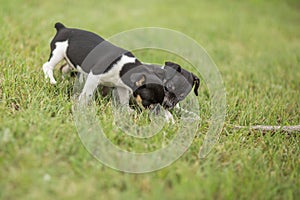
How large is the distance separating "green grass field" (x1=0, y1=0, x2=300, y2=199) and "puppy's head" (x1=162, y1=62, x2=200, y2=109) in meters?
0.43

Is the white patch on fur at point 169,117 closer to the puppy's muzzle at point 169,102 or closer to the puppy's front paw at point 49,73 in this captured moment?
the puppy's muzzle at point 169,102

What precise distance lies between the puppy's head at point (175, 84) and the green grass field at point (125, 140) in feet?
1.41

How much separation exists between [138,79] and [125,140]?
115 cm

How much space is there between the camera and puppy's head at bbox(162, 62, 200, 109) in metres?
4.87

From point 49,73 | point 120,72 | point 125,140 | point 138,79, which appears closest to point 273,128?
point 138,79

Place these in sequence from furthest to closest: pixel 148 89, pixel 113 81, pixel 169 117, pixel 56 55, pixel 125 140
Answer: pixel 56 55 < pixel 113 81 < pixel 148 89 < pixel 169 117 < pixel 125 140

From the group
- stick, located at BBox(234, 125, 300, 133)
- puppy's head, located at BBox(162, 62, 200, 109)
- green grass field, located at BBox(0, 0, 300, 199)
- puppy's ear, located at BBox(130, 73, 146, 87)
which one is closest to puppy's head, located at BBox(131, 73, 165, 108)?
puppy's ear, located at BBox(130, 73, 146, 87)

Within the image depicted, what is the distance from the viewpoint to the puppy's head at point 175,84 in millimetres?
4867

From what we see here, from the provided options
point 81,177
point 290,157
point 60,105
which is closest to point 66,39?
point 60,105

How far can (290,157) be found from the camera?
13.5ft

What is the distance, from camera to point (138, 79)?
4754mm

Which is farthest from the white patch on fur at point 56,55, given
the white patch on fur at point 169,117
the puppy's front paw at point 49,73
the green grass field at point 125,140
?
the white patch on fur at point 169,117

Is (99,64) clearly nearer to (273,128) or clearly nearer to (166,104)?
(166,104)

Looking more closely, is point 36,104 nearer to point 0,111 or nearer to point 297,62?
point 0,111
